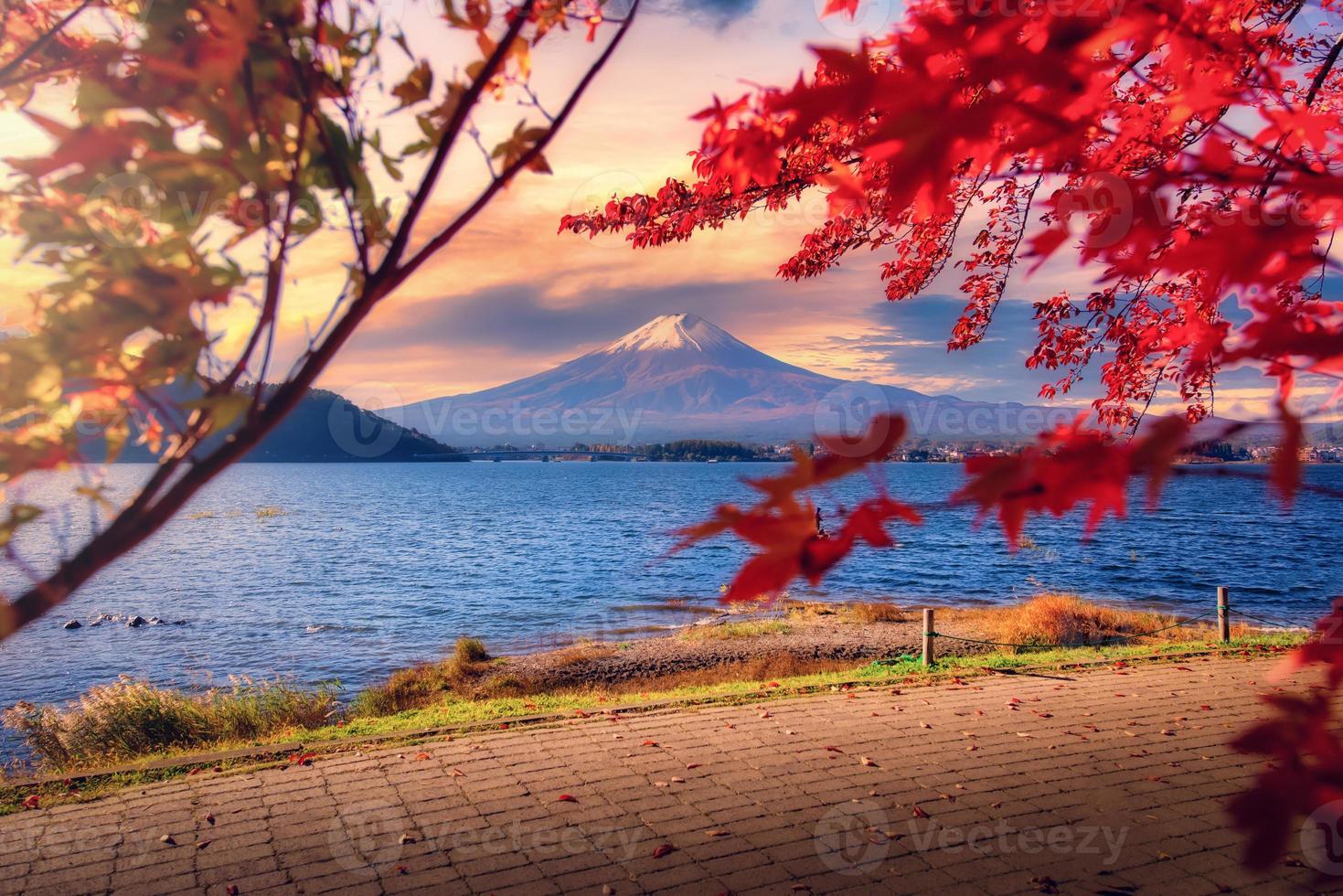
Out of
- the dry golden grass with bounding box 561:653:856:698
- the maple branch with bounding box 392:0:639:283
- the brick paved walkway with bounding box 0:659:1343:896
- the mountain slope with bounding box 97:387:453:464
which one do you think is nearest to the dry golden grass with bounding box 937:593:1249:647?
the dry golden grass with bounding box 561:653:856:698

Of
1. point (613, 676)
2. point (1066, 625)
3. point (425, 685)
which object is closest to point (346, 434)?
point (425, 685)

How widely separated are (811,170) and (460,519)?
250ft

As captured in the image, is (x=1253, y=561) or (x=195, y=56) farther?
(x=1253, y=561)

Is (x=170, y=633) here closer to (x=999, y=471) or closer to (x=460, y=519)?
(x=999, y=471)

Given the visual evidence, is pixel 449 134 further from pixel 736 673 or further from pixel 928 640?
pixel 736 673

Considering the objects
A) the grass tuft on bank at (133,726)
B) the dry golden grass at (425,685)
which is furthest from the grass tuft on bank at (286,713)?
the dry golden grass at (425,685)

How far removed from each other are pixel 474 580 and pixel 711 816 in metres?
36.6

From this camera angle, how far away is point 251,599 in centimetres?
3347

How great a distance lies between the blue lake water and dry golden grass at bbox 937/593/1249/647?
8118 millimetres

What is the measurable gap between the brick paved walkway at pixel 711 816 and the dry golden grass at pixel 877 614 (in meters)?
15.3

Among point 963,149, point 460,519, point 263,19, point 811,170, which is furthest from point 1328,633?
point 460,519

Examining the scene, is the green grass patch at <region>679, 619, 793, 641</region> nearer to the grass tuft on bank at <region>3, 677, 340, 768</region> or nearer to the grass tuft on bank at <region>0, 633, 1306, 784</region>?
the grass tuft on bank at <region>0, 633, 1306, 784</region>

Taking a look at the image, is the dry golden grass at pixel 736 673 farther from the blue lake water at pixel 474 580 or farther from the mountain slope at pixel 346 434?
the mountain slope at pixel 346 434

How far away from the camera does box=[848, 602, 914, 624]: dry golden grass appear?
2244 centimetres
